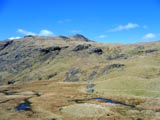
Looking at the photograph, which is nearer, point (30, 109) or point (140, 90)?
point (30, 109)

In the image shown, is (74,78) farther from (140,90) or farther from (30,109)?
(30,109)

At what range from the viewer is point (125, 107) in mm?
83062

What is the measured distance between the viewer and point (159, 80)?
110 metres

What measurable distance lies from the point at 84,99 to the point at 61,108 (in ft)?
60.0

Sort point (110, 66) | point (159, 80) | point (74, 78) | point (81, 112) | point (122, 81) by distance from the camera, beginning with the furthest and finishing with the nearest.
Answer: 1. point (74, 78)
2. point (110, 66)
3. point (122, 81)
4. point (159, 80)
5. point (81, 112)

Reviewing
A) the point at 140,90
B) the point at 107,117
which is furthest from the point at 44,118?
the point at 140,90

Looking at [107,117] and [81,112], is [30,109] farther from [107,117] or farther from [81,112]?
[107,117]

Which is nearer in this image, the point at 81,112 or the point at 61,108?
the point at 81,112

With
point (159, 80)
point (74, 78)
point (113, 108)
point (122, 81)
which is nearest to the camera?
point (113, 108)

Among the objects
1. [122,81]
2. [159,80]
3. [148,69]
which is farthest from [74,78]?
[159,80]

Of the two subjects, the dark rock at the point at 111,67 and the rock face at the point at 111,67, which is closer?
the rock face at the point at 111,67

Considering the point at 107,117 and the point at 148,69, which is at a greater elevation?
the point at 148,69

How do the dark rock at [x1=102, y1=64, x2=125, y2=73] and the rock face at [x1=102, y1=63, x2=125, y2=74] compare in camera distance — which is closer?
the rock face at [x1=102, y1=63, x2=125, y2=74]

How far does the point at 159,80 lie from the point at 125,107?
33.1 meters
